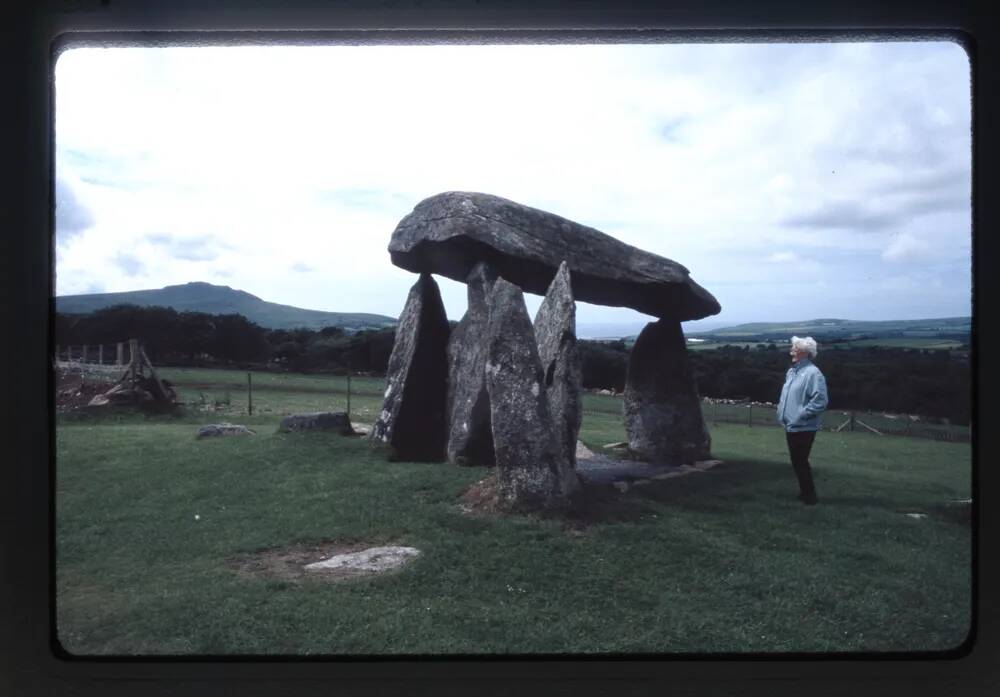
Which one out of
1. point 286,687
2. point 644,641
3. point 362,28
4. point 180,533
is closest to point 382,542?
point 286,687

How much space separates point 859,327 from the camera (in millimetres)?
4625

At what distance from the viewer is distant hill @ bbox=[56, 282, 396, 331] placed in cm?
437

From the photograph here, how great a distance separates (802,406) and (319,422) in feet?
11.3

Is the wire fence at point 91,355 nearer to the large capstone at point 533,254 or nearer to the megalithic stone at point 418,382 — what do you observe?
the megalithic stone at point 418,382

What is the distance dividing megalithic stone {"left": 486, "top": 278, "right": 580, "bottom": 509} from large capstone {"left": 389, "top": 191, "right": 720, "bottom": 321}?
50 cm

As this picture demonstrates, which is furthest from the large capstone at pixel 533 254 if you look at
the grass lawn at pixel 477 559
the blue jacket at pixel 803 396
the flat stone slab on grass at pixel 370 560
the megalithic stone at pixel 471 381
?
the flat stone slab on grass at pixel 370 560

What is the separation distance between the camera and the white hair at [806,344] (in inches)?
185

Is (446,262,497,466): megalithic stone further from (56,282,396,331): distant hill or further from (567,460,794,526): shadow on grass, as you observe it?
(56,282,396,331): distant hill

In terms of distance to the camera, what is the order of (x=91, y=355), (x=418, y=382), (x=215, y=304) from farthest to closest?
1. (x=418, y=382)
2. (x=215, y=304)
3. (x=91, y=355)

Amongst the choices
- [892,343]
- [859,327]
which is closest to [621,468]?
[859,327]

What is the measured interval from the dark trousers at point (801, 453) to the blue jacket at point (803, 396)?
43 millimetres

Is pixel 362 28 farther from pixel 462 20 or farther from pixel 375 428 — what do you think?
pixel 375 428

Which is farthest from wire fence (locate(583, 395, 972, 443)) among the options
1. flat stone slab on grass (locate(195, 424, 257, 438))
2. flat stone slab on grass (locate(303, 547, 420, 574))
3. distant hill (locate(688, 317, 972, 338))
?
flat stone slab on grass (locate(195, 424, 257, 438))

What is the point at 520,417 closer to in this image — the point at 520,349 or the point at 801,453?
the point at 520,349
